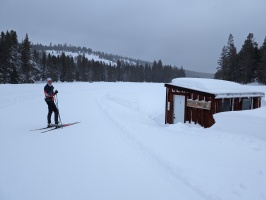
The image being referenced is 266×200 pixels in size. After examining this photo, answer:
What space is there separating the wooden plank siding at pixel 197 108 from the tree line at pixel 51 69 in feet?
130

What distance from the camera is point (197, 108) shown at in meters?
11.6

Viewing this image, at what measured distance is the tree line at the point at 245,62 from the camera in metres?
50.4

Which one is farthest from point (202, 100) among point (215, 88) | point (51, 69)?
point (51, 69)

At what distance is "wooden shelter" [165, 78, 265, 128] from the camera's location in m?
11.0

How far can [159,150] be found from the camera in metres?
6.35

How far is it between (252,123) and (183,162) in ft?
12.1

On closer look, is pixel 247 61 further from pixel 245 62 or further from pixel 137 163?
pixel 137 163

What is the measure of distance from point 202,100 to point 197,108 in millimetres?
538

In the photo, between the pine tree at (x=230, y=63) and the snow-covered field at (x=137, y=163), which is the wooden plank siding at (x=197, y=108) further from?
the pine tree at (x=230, y=63)

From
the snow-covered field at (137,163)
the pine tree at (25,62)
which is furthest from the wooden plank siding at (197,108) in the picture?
the pine tree at (25,62)

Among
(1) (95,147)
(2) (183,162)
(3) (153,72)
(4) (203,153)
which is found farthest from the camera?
(3) (153,72)

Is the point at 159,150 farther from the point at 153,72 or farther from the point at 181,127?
the point at 153,72

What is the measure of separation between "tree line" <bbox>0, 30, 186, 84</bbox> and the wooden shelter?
3989cm

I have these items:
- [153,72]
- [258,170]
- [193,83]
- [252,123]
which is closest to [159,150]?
[258,170]
